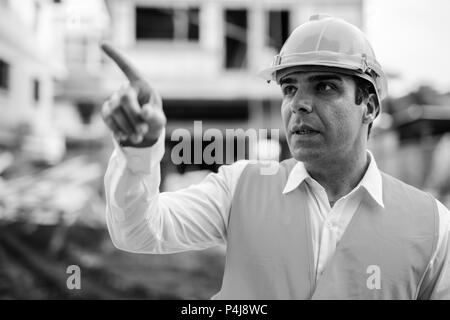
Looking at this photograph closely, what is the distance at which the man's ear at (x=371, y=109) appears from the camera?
4.72 feet

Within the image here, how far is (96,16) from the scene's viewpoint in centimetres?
403

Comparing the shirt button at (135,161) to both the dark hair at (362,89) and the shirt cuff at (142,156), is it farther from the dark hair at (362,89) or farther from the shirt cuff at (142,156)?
the dark hair at (362,89)

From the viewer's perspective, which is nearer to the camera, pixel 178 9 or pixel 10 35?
pixel 10 35

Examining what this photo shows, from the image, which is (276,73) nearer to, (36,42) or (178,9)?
(36,42)

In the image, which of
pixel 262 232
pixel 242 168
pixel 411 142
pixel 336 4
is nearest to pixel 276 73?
pixel 242 168

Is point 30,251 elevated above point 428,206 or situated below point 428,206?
below

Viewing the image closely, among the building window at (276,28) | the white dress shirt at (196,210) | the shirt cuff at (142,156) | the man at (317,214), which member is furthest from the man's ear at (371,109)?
the building window at (276,28)

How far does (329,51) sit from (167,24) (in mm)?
5112

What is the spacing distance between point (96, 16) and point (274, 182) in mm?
3053

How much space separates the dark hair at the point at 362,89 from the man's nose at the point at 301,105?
0.17 meters

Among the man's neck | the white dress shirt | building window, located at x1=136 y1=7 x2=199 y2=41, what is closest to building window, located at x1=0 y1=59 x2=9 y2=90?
building window, located at x1=136 y1=7 x2=199 y2=41

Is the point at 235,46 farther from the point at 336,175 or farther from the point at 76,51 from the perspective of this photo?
the point at 336,175

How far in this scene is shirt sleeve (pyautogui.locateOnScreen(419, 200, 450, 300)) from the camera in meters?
1.28

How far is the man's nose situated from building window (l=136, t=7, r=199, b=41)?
4.73 meters
